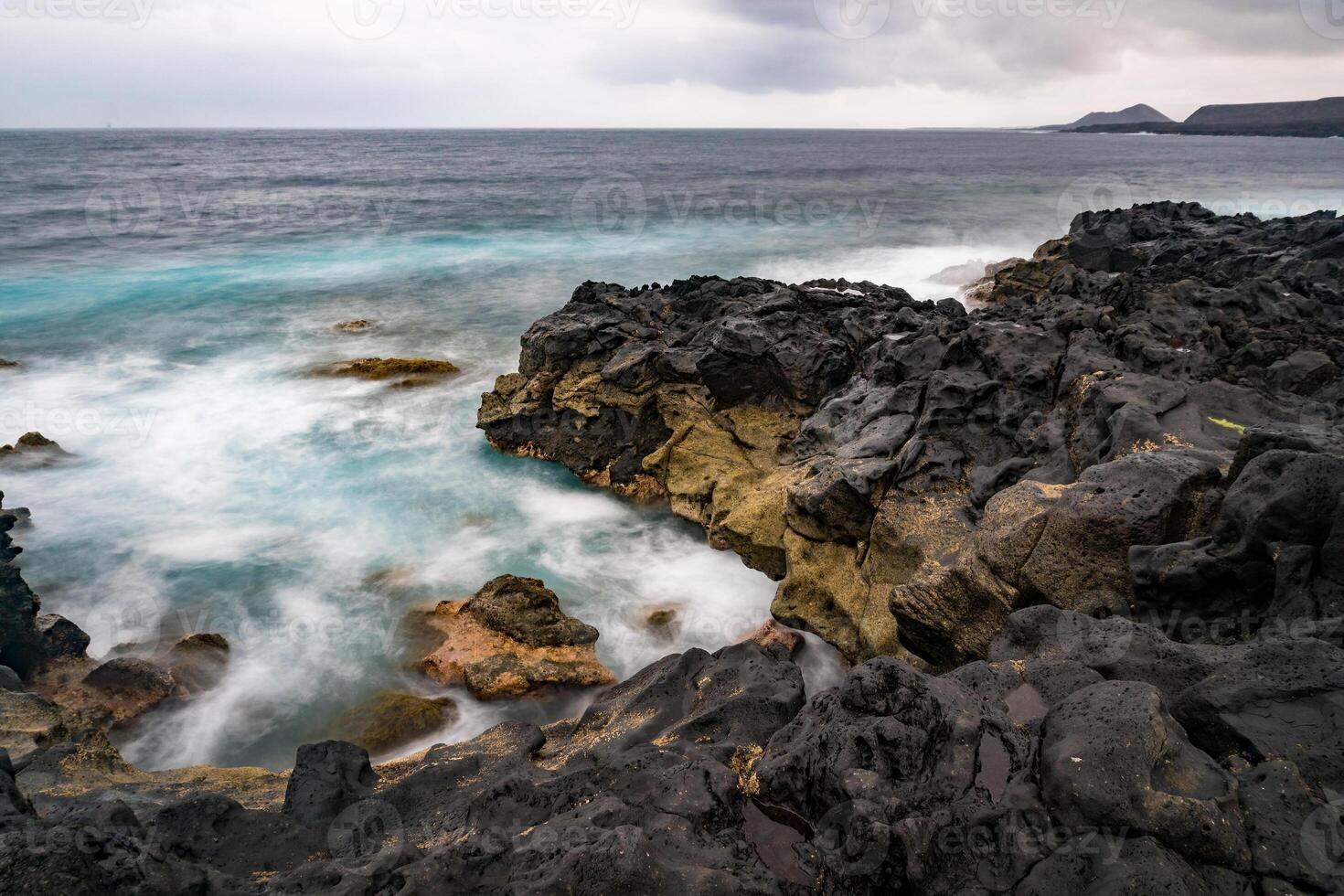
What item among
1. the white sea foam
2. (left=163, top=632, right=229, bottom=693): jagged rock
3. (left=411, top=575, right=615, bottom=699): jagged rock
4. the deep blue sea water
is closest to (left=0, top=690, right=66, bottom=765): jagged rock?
the deep blue sea water

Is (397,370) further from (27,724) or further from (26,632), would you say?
(27,724)

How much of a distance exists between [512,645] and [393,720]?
4.43ft

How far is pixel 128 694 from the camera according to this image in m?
7.22

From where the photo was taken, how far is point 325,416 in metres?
14.6

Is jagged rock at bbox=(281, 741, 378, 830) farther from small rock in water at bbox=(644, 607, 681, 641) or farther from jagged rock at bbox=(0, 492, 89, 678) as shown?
jagged rock at bbox=(0, 492, 89, 678)

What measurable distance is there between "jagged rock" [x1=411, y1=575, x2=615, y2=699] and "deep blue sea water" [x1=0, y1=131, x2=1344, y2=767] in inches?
12.0

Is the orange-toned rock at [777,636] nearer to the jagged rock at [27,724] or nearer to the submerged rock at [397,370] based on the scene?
the jagged rock at [27,724]

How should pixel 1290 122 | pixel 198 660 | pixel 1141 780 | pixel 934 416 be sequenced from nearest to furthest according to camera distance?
pixel 1141 780, pixel 934 416, pixel 198 660, pixel 1290 122

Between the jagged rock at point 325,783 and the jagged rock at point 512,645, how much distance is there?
8.78 ft

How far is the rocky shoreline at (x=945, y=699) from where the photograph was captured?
3047mm

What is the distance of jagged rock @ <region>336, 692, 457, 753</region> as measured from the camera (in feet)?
22.9

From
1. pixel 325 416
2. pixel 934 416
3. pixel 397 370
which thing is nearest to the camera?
pixel 934 416

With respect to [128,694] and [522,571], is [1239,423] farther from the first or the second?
[128,694]

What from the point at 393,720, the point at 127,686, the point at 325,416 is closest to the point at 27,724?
the point at 127,686
